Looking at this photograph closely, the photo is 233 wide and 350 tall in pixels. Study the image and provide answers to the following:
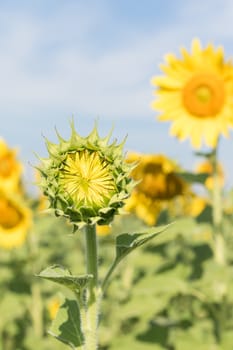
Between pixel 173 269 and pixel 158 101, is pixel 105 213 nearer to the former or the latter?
pixel 173 269

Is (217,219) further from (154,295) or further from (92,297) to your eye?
(92,297)

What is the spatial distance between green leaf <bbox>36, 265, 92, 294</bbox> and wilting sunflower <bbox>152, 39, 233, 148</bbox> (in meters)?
3.02

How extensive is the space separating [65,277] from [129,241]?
0.18 metres

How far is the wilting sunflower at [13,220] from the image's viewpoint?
18.7 ft

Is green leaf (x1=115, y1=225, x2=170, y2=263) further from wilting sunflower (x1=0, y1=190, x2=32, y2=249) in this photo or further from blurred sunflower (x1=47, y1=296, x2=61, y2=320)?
wilting sunflower (x1=0, y1=190, x2=32, y2=249)

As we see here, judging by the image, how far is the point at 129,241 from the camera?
61.8 inches

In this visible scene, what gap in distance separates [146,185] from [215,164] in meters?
0.88

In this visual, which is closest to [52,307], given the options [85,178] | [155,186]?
[155,186]

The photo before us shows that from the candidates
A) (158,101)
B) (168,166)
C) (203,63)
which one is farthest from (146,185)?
(203,63)

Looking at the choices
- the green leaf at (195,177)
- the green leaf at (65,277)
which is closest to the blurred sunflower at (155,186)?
the green leaf at (195,177)

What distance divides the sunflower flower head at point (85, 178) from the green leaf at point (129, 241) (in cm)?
8

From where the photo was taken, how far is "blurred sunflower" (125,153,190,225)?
4703 mm

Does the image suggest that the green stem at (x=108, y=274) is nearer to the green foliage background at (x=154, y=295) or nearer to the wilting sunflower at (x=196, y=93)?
the green foliage background at (x=154, y=295)

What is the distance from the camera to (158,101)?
184 inches
